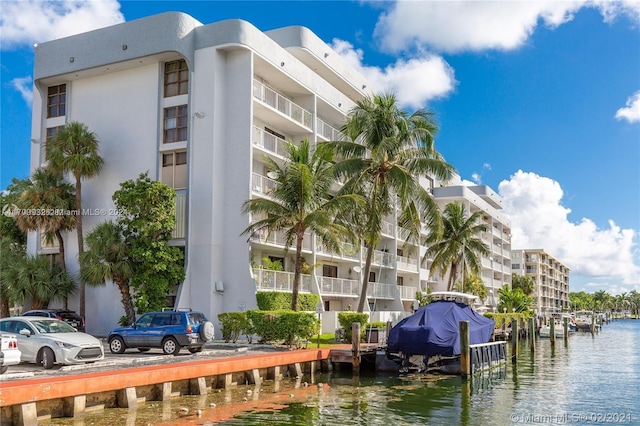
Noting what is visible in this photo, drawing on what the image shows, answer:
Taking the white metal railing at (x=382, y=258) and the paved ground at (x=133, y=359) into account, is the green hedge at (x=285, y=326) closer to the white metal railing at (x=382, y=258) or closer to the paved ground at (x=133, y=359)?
the paved ground at (x=133, y=359)

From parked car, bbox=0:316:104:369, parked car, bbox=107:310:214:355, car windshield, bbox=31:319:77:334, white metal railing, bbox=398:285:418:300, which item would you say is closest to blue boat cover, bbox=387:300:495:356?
parked car, bbox=107:310:214:355

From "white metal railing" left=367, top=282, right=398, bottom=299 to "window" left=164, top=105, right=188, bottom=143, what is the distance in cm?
1916

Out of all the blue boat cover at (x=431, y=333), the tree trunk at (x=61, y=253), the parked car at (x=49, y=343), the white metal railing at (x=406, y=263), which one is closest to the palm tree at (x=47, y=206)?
the tree trunk at (x=61, y=253)

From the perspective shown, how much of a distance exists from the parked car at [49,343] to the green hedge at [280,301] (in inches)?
514

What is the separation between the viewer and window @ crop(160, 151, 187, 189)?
35844 millimetres

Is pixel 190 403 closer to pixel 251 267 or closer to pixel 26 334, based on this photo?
pixel 26 334

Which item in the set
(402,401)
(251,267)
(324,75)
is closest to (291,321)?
(251,267)

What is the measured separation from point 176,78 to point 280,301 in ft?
45.6

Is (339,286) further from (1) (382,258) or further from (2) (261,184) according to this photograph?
(2) (261,184)

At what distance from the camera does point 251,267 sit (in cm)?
3434

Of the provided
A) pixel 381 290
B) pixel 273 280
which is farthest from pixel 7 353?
pixel 381 290

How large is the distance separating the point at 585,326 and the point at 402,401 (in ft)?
238

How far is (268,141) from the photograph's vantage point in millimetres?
38219

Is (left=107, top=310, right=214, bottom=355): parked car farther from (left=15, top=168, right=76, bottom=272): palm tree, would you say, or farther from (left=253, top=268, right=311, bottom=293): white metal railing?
(left=15, top=168, right=76, bottom=272): palm tree
